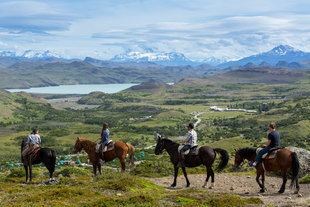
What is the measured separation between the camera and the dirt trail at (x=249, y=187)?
21.5 metres

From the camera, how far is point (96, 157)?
29875 millimetres

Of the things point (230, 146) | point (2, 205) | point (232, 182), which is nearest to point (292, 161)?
point (232, 182)

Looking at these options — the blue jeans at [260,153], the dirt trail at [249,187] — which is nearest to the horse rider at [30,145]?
the dirt trail at [249,187]

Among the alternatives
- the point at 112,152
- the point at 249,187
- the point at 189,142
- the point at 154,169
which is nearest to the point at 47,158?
the point at 112,152

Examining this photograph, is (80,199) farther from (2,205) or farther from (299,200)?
(299,200)

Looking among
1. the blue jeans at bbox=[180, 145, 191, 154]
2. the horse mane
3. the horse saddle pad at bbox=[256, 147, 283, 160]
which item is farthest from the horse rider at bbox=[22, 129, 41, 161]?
the horse saddle pad at bbox=[256, 147, 283, 160]

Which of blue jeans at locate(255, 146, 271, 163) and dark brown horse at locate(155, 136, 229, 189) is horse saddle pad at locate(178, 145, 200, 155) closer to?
dark brown horse at locate(155, 136, 229, 189)

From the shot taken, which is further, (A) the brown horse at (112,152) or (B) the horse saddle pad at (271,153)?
(A) the brown horse at (112,152)

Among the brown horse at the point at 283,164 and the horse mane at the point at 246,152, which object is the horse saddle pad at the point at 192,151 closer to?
the horse mane at the point at 246,152

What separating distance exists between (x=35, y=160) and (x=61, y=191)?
30.2 feet

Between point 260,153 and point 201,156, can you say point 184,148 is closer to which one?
point 201,156

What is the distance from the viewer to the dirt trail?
70.5 ft

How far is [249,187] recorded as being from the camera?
91.5 ft

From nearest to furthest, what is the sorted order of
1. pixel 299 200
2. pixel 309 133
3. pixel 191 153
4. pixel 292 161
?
pixel 299 200, pixel 292 161, pixel 191 153, pixel 309 133
